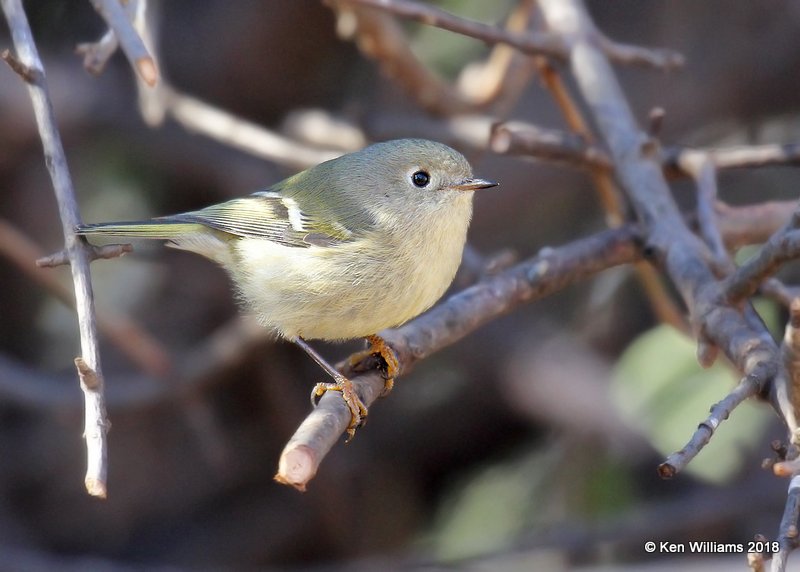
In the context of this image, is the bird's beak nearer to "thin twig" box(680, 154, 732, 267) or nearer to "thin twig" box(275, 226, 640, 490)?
"thin twig" box(275, 226, 640, 490)

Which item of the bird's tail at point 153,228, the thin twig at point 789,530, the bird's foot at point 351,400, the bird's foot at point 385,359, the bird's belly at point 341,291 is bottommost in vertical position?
the thin twig at point 789,530

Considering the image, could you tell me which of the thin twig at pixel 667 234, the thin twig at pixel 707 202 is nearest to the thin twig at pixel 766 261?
the thin twig at pixel 667 234

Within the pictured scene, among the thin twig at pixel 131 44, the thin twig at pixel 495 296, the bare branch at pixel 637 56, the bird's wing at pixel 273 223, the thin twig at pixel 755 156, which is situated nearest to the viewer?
the thin twig at pixel 131 44

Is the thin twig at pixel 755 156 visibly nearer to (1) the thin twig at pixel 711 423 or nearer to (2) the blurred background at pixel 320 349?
(2) the blurred background at pixel 320 349

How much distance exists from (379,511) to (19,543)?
1368mm

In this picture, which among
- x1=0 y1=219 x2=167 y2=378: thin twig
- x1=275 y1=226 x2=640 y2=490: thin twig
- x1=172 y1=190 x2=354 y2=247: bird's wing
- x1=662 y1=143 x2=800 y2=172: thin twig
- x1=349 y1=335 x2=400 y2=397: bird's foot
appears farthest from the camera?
x1=0 y1=219 x2=167 y2=378: thin twig

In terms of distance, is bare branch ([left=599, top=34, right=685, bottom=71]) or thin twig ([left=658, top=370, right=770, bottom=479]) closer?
thin twig ([left=658, top=370, right=770, bottom=479])

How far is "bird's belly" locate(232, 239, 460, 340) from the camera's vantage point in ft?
8.18

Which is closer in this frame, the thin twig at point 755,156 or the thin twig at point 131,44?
the thin twig at point 131,44

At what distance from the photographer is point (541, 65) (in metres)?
2.98

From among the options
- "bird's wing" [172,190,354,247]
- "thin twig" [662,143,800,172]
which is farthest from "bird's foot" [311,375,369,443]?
"thin twig" [662,143,800,172]

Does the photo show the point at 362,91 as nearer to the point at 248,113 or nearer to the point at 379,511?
the point at 248,113

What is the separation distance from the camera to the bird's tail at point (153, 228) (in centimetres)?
244

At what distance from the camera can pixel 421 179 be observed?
2812 mm
